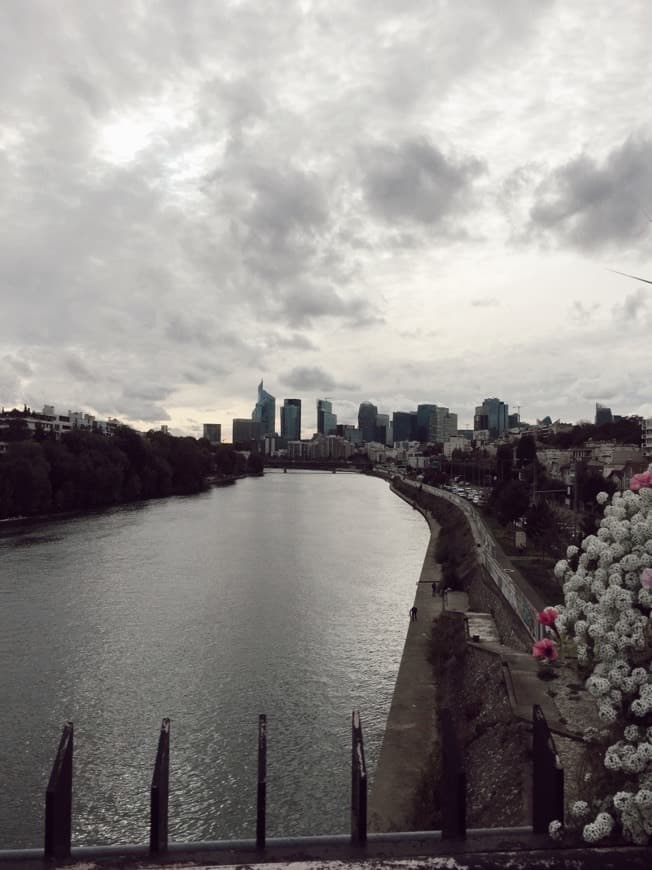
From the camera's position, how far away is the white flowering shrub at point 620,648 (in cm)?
311

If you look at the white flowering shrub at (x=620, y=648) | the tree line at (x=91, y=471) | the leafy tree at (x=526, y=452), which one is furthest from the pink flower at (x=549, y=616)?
the leafy tree at (x=526, y=452)

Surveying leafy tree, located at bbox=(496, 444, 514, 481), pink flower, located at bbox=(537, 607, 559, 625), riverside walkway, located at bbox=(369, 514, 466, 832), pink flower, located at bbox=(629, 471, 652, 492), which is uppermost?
pink flower, located at bbox=(629, 471, 652, 492)

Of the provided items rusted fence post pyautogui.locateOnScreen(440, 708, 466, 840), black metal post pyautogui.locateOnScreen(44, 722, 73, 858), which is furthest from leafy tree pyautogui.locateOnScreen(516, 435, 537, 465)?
black metal post pyautogui.locateOnScreen(44, 722, 73, 858)

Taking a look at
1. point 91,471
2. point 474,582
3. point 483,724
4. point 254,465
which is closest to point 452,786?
point 483,724

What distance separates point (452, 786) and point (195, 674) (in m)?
15.0

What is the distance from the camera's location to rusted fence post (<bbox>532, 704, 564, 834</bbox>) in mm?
3068

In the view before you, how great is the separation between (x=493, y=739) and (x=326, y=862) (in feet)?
27.4

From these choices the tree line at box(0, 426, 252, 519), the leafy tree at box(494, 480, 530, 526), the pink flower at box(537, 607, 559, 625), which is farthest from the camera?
the tree line at box(0, 426, 252, 519)

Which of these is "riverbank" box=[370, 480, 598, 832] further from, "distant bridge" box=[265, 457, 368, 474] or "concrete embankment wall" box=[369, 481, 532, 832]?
"distant bridge" box=[265, 457, 368, 474]

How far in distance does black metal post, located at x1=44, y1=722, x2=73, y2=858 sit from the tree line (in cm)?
4979

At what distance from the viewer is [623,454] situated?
241 feet

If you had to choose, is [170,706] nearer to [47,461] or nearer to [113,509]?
[47,461]

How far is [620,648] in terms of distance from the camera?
11.4 feet

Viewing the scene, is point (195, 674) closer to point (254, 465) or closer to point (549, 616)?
point (549, 616)
